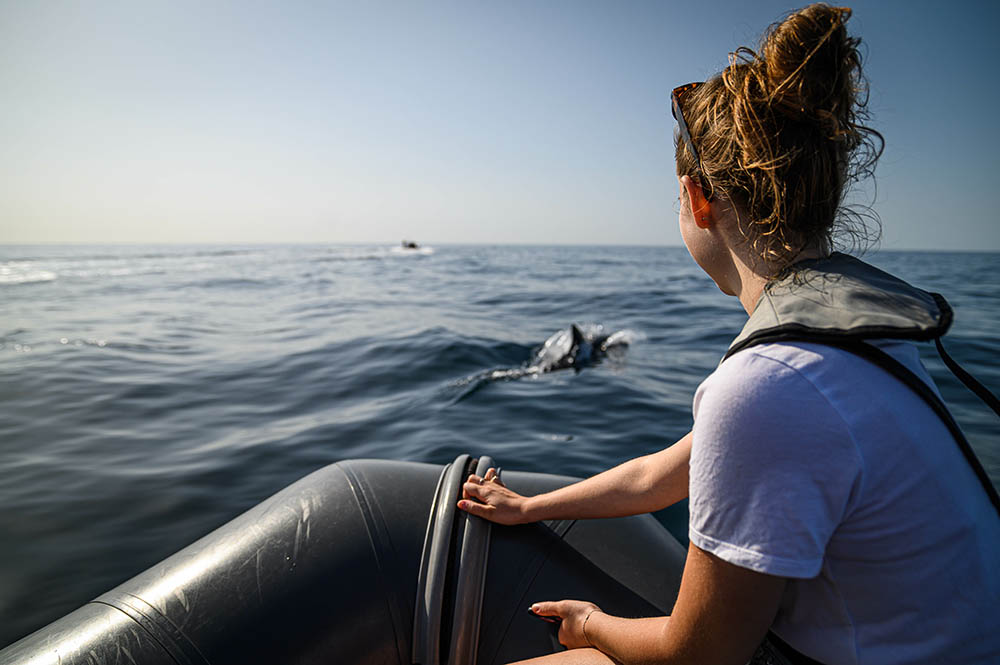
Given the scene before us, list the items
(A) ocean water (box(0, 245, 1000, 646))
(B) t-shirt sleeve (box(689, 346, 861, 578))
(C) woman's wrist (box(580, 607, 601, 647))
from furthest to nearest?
(A) ocean water (box(0, 245, 1000, 646)) → (C) woman's wrist (box(580, 607, 601, 647)) → (B) t-shirt sleeve (box(689, 346, 861, 578))

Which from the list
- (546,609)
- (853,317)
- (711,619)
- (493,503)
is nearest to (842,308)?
(853,317)

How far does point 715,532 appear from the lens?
3.17 ft

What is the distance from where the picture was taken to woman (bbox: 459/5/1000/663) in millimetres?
914

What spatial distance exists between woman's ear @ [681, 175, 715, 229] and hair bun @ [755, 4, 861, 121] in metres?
0.23

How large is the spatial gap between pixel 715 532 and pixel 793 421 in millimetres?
234

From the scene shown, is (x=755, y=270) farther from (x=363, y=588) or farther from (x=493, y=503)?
(x=363, y=588)

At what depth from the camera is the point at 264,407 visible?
5.64m

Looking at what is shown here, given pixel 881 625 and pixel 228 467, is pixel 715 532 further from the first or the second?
pixel 228 467

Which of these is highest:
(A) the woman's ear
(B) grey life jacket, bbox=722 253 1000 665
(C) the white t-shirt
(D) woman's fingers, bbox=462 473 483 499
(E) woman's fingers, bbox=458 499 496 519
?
(A) the woman's ear

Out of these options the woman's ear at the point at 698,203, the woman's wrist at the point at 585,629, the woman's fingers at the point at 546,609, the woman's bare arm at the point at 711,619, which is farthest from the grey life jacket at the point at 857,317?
the woman's fingers at the point at 546,609

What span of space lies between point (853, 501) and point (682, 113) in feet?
2.99

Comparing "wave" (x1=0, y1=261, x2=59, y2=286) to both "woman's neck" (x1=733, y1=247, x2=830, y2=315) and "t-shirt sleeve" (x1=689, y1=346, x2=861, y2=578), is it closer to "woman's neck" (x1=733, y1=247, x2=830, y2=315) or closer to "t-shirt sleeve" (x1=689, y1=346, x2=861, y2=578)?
"woman's neck" (x1=733, y1=247, x2=830, y2=315)

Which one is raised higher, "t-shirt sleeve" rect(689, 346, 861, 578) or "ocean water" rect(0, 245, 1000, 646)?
"t-shirt sleeve" rect(689, 346, 861, 578)

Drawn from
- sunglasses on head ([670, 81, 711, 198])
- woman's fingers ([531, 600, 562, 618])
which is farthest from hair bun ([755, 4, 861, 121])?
woman's fingers ([531, 600, 562, 618])
